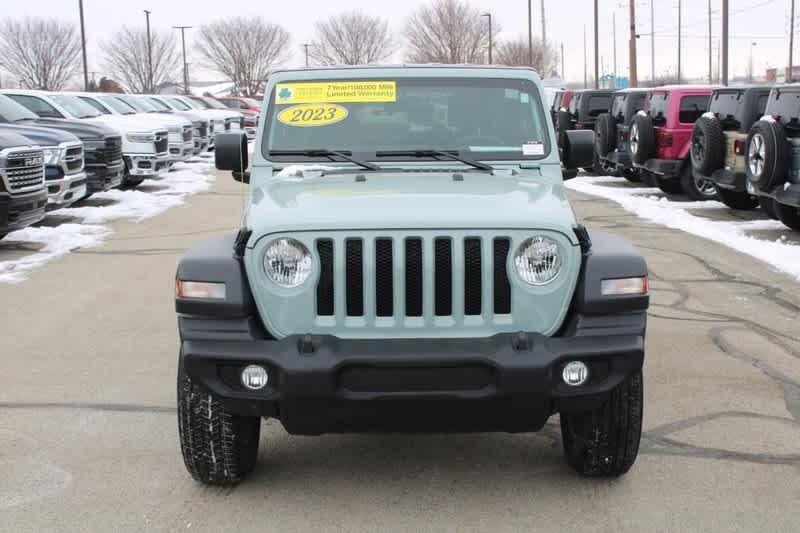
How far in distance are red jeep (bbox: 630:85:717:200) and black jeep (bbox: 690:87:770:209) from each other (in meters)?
1.38

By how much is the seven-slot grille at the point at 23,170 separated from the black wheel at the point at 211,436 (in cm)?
766

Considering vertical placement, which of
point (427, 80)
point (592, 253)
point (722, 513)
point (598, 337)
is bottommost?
point (722, 513)

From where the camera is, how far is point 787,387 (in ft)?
18.5

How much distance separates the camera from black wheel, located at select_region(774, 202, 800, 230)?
1191 centimetres

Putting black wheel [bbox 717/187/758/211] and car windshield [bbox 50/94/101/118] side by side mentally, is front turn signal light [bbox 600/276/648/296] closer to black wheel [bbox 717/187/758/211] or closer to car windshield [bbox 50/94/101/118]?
black wheel [bbox 717/187/758/211]

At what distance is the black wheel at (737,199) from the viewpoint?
14359 millimetres

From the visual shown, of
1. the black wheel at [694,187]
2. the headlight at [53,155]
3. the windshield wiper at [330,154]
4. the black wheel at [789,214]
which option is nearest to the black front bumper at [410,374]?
the windshield wiper at [330,154]

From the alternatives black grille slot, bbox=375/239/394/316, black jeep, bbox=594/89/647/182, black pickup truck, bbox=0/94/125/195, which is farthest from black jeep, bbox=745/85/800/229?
black pickup truck, bbox=0/94/125/195

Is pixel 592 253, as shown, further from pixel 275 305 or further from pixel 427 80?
pixel 427 80

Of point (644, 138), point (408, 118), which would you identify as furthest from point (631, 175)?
point (408, 118)

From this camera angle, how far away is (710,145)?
1353 cm

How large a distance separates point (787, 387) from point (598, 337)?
Answer: 2.47 metres

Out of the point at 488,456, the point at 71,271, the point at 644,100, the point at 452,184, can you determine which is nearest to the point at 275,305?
the point at 452,184

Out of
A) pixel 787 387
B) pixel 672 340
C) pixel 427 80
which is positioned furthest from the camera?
pixel 672 340
